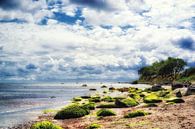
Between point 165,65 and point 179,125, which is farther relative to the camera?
point 165,65

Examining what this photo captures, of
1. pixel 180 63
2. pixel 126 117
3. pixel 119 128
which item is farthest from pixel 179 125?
pixel 180 63

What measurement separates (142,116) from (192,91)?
27.4 metres

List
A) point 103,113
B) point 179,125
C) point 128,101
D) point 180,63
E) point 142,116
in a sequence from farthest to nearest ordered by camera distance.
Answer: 1. point 180,63
2. point 128,101
3. point 103,113
4. point 142,116
5. point 179,125

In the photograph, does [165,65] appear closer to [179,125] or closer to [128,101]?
[128,101]

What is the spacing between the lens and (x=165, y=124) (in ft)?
81.0

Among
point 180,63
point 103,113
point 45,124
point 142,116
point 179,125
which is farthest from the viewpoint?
point 180,63

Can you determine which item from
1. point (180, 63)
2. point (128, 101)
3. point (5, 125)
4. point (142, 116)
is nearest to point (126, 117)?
point (142, 116)

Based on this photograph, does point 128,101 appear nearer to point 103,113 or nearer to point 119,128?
point 103,113

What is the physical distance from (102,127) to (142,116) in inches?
239

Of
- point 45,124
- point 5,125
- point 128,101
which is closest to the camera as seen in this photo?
point 45,124

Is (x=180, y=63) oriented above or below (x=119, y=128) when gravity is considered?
above

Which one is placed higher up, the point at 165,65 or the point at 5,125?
the point at 165,65

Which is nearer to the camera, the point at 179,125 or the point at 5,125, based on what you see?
the point at 179,125

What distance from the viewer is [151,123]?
2589 cm
